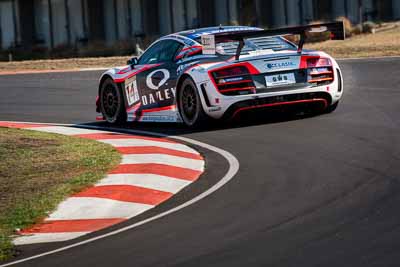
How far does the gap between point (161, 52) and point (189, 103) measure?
52.8 inches

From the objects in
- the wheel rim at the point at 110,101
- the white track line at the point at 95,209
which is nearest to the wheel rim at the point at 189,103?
the wheel rim at the point at 110,101

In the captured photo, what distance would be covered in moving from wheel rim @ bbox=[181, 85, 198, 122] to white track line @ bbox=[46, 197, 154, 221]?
14.3 ft

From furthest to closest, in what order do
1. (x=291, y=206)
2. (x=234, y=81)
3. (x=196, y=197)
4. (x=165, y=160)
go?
(x=234, y=81) → (x=165, y=160) → (x=196, y=197) → (x=291, y=206)

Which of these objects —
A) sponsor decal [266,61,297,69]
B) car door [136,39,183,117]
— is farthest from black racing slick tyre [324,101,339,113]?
car door [136,39,183,117]

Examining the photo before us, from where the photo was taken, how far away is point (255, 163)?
11008 mm

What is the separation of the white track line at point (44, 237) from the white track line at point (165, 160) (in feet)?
8.95

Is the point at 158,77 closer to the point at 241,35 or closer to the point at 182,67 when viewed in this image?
the point at 182,67

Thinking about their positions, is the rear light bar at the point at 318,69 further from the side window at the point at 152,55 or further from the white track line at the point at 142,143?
the side window at the point at 152,55

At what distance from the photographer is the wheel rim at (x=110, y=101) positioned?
16.2 meters

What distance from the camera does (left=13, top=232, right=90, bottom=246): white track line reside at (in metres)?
8.42

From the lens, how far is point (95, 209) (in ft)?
31.1

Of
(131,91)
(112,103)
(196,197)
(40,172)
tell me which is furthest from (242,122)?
(196,197)

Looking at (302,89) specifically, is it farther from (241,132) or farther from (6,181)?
(6,181)

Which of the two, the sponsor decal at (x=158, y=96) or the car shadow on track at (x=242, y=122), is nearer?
the car shadow on track at (x=242, y=122)
